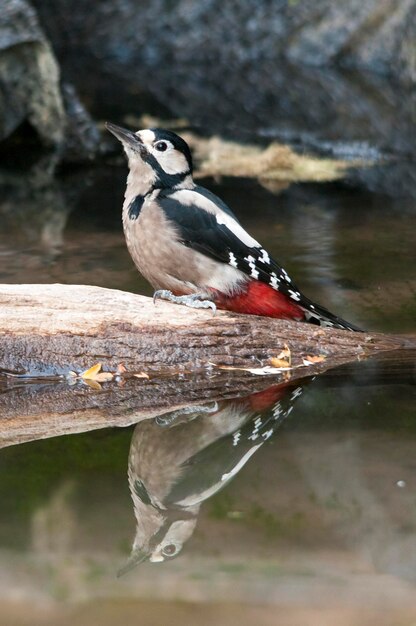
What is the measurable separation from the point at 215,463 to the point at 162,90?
10064mm

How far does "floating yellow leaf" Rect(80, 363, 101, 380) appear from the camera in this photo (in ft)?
14.0

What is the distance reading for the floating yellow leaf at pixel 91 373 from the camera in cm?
427

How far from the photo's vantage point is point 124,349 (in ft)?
13.8

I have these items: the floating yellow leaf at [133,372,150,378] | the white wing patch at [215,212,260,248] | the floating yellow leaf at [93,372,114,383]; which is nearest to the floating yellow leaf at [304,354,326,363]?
the white wing patch at [215,212,260,248]

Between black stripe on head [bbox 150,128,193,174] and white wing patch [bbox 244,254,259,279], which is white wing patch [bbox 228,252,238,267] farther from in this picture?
black stripe on head [bbox 150,128,193,174]

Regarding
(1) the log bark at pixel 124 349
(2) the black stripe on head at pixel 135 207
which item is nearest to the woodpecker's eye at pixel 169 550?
(1) the log bark at pixel 124 349

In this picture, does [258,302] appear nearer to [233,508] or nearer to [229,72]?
[233,508]

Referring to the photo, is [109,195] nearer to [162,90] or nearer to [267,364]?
[267,364]

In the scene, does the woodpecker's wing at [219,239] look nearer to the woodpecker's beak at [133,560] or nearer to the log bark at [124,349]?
the log bark at [124,349]

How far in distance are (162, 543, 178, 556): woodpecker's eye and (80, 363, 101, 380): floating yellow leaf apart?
131cm

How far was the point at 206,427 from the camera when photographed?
393 cm

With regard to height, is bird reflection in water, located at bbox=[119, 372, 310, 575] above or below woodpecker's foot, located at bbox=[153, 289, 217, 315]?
below

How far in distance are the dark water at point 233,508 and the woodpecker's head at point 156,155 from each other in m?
0.84

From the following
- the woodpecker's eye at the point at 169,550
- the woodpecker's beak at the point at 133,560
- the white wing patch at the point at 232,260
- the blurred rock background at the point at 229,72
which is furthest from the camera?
the blurred rock background at the point at 229,72
